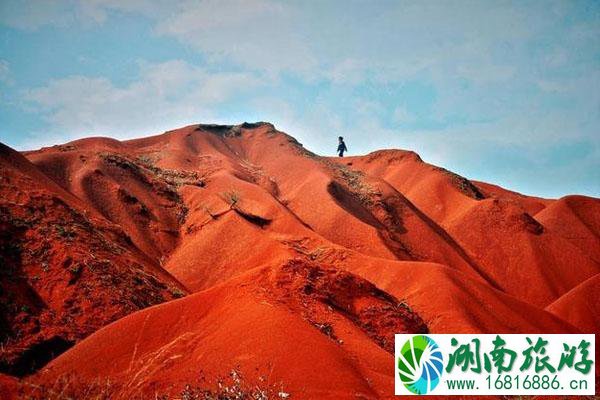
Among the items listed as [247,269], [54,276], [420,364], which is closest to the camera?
[420,364]

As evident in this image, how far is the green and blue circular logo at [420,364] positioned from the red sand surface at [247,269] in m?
0.73

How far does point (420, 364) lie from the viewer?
8758mm

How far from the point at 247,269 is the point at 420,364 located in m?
17.4

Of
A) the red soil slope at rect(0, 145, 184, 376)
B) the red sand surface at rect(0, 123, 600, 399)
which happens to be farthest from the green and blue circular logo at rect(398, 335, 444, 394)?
the red soil slope at rect(0, 145, 184, 376)

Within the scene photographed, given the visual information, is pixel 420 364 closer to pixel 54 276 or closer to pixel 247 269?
pixel 54 276

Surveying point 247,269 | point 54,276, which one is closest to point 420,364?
point 54,276

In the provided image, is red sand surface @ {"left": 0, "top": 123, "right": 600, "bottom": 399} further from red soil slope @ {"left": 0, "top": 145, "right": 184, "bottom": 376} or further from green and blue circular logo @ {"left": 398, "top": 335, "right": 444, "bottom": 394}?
green and blue circular logo @ {"left": 398, "top": 335, "right": 444, "bottom": 394}

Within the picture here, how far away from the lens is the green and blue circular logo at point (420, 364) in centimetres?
861

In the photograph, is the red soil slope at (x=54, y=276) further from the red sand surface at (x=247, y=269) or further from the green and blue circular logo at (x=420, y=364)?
the green and blue circular logo at (x=420, y=364)

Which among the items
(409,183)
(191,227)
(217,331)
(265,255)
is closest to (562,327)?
(265,255)

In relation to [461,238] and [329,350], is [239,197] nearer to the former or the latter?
[461,238]

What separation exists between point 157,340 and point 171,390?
2910 millimetres

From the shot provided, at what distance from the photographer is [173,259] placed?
27.5 m

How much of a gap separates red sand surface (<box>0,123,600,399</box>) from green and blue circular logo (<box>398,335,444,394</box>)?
0.73 meters
